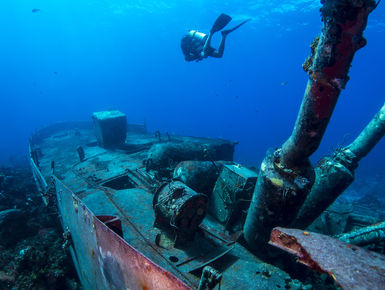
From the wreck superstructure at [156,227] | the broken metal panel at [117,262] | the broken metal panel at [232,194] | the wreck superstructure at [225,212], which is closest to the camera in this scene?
the broken metal panel at [117,262]

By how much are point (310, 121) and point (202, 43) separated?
9838mm

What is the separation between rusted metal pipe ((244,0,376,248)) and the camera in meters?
2.18

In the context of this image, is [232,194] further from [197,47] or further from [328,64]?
[197,47]

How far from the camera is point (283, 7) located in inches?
1201

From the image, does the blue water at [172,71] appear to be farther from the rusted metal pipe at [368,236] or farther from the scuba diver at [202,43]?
the rusted metal pipe at [368,236]

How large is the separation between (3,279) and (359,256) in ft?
21.8

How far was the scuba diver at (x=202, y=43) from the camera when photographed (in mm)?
10477

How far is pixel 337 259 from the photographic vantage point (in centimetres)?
157

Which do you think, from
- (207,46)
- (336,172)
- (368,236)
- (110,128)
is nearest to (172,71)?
(207,46)

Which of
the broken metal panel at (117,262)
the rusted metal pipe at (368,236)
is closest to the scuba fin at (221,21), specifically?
the rusted metal pipe at (368,236)

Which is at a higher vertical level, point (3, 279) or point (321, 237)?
point (321, 237)

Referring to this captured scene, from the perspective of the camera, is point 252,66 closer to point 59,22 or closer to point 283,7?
point 283,7

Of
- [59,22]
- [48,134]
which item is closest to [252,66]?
[59,22]

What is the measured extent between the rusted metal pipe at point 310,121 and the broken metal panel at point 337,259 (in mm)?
1514
